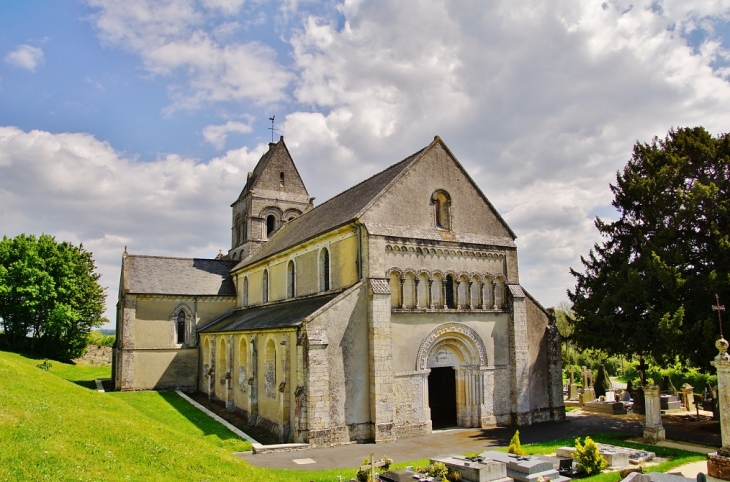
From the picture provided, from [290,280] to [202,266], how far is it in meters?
15.4

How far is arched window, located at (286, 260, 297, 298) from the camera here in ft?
95.1

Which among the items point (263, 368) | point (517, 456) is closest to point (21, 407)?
point (263, 368)

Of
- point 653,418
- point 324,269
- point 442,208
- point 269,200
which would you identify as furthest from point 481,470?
point 269,200

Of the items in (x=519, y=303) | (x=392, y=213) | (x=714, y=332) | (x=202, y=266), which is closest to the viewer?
(x=714, y=332)

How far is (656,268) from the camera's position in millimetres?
21656

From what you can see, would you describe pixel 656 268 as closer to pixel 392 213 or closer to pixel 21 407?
pixel 392 213

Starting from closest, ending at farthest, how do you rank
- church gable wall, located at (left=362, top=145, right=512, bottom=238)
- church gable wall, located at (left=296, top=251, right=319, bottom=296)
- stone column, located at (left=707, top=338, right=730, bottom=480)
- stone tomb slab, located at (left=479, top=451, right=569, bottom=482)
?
stone tomb slab, located at (left=479, top=451, right=569, bottom=482), stone column, located at (left=707, top=338, right=730, bottom=480), church gable wall, located at (left=362, top=145, right=512, bottom=238), church gable wall, located at (left=296, top=251, right=319, bottom=296)

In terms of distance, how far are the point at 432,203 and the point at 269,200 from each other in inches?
911

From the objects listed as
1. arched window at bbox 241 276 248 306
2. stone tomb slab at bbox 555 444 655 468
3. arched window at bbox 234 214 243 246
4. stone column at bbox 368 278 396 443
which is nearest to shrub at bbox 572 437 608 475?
stone tomb slab at bbox 555 444 655 468

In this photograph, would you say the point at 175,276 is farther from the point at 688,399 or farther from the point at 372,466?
the point at 688,399

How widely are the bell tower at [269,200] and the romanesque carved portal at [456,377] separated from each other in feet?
76.2

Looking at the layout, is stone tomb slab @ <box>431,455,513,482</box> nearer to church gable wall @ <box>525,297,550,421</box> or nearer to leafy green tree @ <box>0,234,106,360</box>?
church gable wall @ <box>525,297,550,421</box>

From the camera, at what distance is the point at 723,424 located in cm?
1556

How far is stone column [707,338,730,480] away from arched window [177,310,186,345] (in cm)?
3246
